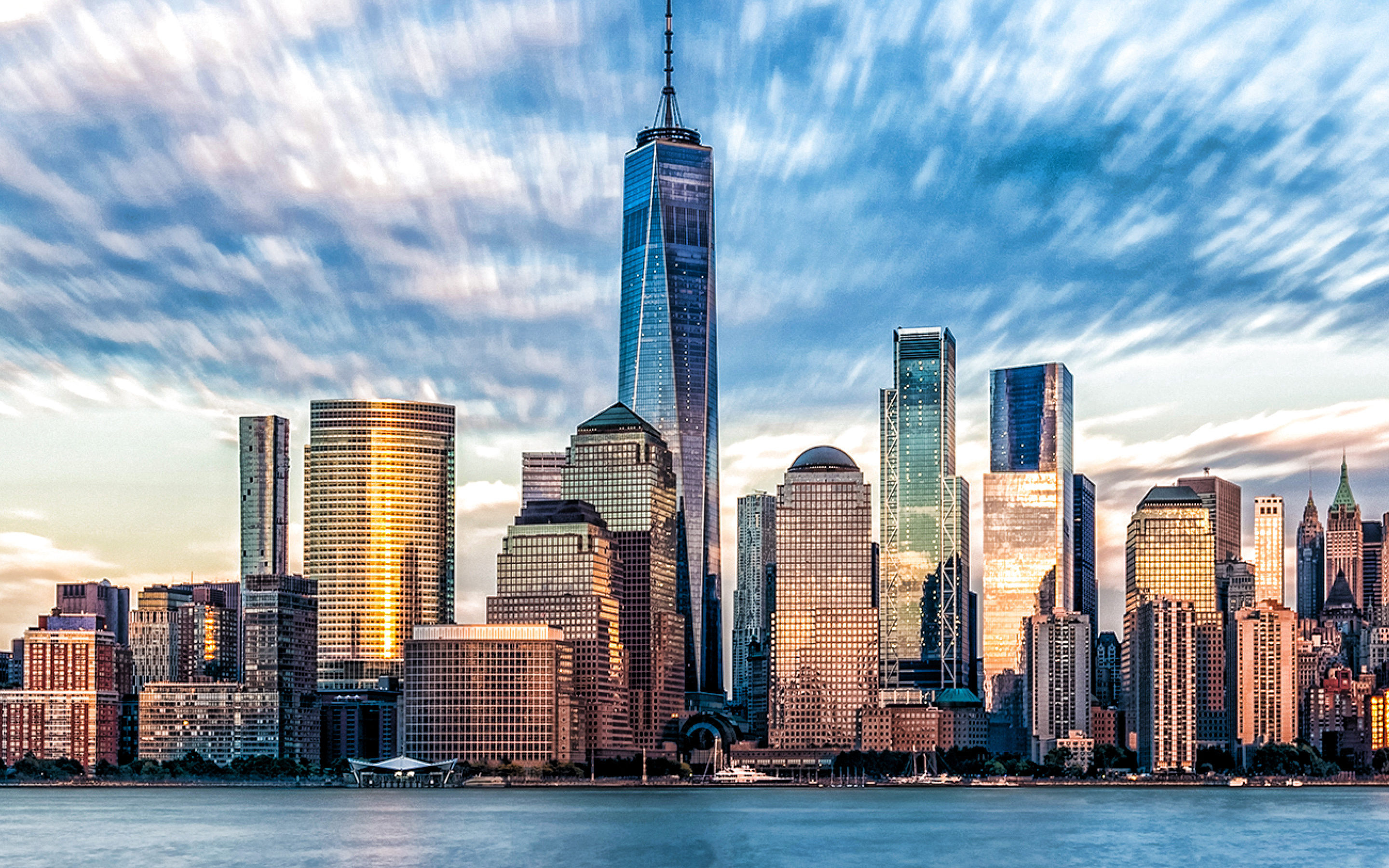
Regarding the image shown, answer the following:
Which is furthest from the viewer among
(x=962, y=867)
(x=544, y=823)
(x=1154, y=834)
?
(x=544, y=823)

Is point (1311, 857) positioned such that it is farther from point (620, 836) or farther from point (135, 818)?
point (135, 818)

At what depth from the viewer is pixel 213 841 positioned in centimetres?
15725

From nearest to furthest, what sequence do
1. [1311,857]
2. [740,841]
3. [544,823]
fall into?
[1311,857] → [740,841] → [544,823]

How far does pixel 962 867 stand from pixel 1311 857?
86.8ft

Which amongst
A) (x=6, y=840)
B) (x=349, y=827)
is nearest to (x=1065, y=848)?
(x=349, y=827)

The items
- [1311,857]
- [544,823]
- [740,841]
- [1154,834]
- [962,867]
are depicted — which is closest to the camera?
[962,867]

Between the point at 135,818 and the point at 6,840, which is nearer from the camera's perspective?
the point at 6,840

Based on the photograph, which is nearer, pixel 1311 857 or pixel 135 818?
pixel 1311 857

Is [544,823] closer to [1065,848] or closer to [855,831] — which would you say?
[855,831]

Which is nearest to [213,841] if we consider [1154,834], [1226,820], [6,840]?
[6,840]

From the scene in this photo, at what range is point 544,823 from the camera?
595 ft

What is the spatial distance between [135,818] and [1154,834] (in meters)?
89.9

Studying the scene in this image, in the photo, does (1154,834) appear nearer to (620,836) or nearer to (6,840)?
(620,836)

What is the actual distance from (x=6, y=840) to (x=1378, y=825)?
365ft
